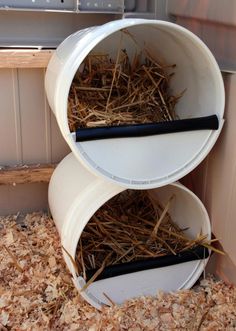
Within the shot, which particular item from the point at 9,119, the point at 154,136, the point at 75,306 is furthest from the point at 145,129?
the point at 9,119

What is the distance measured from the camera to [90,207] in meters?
1.09

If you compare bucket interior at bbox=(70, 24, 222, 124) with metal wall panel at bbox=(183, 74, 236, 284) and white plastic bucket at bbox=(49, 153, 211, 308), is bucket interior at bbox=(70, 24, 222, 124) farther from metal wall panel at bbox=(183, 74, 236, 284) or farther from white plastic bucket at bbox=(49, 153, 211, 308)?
white plastic bucket at bbox=(49, 153, 211, 308)

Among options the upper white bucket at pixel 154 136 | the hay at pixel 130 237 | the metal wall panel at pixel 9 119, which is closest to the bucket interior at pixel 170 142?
the upper white bucket at pixel 154 136

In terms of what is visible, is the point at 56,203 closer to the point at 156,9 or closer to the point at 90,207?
the point at 90,207

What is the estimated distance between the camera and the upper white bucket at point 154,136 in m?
0.99

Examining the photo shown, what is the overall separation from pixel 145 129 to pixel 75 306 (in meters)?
0.51

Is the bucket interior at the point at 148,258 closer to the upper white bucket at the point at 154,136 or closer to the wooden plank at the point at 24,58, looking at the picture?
the upper white bucket at the point at 154,136

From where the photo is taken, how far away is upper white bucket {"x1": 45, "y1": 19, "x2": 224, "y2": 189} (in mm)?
993

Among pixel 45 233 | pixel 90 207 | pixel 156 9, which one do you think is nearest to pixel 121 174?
pixel 90 207

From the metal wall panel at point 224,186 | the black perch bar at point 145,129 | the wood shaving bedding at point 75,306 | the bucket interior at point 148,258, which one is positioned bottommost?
the wood shaving bedding at point 75,306

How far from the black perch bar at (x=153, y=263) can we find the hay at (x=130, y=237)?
16 millimetres

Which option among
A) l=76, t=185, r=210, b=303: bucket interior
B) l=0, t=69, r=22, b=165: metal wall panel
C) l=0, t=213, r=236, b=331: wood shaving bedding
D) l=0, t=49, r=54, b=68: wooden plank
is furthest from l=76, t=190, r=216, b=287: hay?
l=0, t=49, r=54, b=68: wooden plank

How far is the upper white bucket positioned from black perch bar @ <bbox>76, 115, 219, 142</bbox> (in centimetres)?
1

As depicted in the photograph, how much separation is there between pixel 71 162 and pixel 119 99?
0.23 meters
